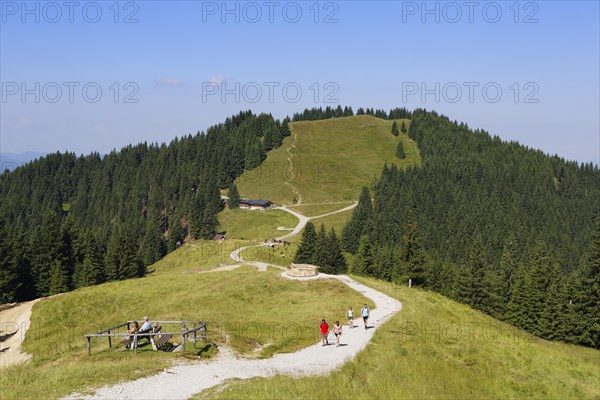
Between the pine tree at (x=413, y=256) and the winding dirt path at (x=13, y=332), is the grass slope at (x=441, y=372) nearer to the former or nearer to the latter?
the pine tree at (x=413, y=256)

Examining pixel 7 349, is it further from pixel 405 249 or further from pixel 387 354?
pixel 405 249

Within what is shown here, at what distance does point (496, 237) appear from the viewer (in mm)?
132625

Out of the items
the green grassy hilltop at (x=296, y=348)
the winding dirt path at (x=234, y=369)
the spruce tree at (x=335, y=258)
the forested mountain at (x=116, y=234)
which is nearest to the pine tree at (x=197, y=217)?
the forested mountain at (x=116, y=234)

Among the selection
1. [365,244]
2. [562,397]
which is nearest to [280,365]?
[562,397]

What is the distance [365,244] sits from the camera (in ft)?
292

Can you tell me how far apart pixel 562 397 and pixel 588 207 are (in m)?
162

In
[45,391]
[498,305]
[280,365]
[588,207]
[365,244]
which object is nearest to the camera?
[45,391]

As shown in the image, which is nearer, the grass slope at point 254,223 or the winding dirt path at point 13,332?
the winding dirt path at point 13,332

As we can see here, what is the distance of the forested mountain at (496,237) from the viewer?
69.7m

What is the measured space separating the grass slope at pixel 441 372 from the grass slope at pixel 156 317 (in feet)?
18.5

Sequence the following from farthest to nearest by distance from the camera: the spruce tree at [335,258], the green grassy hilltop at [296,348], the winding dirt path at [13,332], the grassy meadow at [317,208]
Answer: the grassy meadow at [317,208], the spruce tree at [335,258], the winding dirt path at [13,332], the green grassy hilltop at [296,348]

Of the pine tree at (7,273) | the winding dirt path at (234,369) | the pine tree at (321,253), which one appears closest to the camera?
the winding dirt path at (234,369)

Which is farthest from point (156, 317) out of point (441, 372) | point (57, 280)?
point (57, 280)

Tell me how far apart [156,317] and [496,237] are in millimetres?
113949
